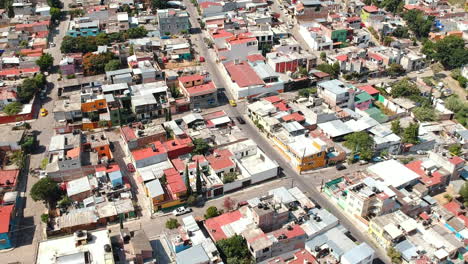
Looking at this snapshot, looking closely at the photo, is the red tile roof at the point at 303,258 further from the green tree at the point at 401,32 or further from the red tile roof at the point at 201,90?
the green tree at the point at 401,32

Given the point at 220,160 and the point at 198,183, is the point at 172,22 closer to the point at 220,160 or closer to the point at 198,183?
the point at 220,160

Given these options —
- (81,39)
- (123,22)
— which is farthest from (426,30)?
(81,39)

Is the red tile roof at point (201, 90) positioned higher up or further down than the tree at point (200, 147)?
higher up

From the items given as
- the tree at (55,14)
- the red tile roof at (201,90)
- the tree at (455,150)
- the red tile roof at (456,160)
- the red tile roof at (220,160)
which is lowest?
the tree at (455,150)

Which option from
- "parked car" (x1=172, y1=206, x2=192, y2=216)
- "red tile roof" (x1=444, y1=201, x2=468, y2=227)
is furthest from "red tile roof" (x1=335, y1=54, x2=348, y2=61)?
"parked car" (x1=172, y1=206, x2=192, y2=216)

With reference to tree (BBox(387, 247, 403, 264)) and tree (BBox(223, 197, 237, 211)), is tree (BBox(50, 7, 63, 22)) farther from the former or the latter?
tree (BBox(387, 247, 403, 264))

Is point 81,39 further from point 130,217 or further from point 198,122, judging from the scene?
point 130,217

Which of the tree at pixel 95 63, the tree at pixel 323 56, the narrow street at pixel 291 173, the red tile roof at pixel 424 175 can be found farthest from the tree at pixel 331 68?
the tree at pixel 95 63
